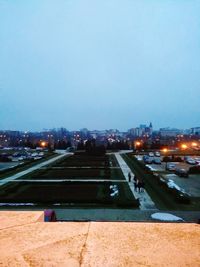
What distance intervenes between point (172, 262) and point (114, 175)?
30.7m

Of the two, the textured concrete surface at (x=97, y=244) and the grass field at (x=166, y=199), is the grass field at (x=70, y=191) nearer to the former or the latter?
the grass field at (x=166, y=199)

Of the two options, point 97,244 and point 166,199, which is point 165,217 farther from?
point 97,244

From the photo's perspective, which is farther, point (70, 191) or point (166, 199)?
point (70, 191)

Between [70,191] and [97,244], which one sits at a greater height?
[97,244]

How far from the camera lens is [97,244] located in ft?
8.21

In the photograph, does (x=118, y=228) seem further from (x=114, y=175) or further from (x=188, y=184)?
(x=114, y=175)

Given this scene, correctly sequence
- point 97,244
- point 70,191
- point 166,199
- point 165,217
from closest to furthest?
point 97,244 → point 165,217 → point 166,199 → point 70,191

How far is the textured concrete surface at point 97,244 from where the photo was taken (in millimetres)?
2217

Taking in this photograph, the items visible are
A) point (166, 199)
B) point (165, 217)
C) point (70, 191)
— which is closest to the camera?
point (165, 217)

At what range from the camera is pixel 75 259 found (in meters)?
2.24

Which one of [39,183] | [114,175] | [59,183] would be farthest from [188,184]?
[39,183]

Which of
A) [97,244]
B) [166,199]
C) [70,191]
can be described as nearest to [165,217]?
[166,199]

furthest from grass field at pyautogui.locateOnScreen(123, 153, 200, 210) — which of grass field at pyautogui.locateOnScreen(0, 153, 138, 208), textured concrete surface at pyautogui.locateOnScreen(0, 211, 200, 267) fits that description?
textured concrete surface at pyautogui.locateOnScreen(0, 211, 200, 267)

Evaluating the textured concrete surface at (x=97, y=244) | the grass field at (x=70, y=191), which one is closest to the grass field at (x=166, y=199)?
the grass field at (x=70, y=191)
